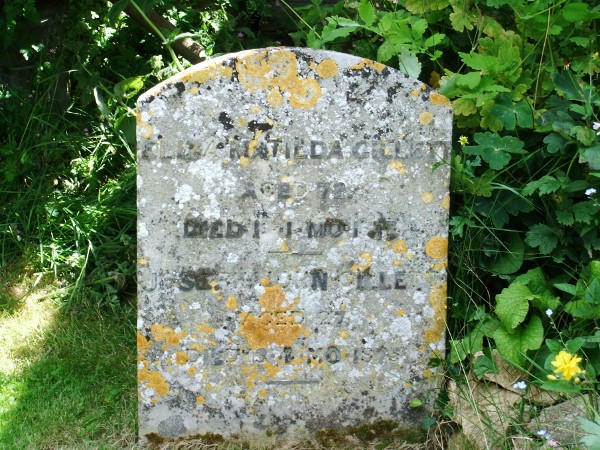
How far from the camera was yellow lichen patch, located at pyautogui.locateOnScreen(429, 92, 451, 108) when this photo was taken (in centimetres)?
291

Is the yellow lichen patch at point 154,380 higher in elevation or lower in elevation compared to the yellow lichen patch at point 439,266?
lower

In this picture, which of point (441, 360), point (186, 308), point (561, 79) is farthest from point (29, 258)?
point (561, 79)

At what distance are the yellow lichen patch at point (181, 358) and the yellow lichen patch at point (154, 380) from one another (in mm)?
83

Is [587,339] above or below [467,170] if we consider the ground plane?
below

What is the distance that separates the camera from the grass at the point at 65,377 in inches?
122

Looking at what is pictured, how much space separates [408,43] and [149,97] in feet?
3.26

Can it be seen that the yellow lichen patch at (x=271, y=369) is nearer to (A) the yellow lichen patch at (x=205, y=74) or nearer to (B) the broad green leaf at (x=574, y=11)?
(A) the yellow lichen patch at (x=205, y=74)

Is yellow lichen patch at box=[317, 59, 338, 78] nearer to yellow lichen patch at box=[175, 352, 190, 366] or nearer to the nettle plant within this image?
the nettle plant

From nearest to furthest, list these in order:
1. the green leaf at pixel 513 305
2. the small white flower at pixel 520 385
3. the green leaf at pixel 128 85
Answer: the small white flower at pixel 520 385
the green leaf at pixel 513 305
the green leaf at pixel 128 85

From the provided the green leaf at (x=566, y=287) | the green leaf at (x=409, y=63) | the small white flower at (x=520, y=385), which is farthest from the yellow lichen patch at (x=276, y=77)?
the small white flower at (x=520, y=385)

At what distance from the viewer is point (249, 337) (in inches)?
117

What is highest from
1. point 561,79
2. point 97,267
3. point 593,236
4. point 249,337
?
point 561,79

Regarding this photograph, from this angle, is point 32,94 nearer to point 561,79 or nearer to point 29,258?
point 29,258

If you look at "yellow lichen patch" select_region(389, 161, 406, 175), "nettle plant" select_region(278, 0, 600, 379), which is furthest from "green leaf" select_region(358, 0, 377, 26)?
"yellow lichen patch" select_region(389, 161, 406, 175)
